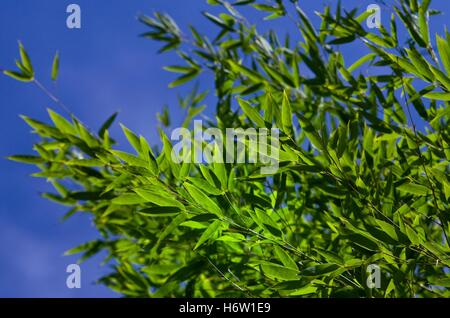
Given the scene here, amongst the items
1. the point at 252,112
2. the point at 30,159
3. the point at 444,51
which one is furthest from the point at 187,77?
the point at 444,51

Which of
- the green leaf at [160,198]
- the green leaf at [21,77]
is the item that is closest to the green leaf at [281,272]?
the green leaf at [160,198]

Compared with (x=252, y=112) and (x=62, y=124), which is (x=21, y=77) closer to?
(x=62, y=124)

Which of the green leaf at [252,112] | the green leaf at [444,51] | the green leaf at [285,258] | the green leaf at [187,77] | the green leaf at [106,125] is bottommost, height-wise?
the green leaf at [285,258]

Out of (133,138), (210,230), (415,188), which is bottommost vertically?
(210,230)

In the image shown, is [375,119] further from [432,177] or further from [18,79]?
[18,79]

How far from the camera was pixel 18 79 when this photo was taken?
2.89 m

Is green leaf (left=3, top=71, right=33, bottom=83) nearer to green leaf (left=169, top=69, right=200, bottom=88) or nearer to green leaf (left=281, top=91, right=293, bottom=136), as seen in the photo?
green leaf (left=169, top=69, right=200, bottom=88)

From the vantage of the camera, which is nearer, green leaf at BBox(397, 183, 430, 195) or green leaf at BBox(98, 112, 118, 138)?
green leaf at BBox(397, 183, 430, 195)

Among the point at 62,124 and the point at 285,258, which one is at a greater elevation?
the point at 62,124

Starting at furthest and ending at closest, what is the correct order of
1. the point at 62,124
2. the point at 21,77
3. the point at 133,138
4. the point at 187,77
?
1. the point at 187,77
2. the point at 21,77
3. the point at 62,124
4. the point at 133,138

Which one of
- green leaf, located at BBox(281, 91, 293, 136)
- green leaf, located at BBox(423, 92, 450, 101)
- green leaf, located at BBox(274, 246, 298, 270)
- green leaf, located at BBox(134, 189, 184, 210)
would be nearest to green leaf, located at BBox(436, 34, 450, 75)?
green leaf, located at BBox(423, 92, 450, 101)

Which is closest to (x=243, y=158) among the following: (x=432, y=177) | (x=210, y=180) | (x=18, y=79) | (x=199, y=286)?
(x=210, y=180)

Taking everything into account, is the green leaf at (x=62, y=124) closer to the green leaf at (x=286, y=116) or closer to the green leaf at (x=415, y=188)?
the green leaf at (x=286, y=116)

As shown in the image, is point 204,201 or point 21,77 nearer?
point 204,201
